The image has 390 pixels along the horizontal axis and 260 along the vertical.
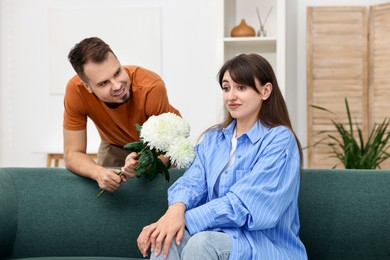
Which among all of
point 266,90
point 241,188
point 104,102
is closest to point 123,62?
point 104,102

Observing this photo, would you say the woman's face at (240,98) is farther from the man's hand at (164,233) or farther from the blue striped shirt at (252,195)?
→ the man's hand at (164,233)

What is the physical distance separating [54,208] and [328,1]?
3.86 m

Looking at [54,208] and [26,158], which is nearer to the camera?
[54,208]

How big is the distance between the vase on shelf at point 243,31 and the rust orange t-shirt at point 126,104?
244cm

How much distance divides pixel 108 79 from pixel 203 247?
3.26ft

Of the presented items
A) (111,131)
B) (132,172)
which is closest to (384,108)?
(111,131)

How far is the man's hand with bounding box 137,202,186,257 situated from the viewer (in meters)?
2.01

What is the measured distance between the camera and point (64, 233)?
8.75 ft

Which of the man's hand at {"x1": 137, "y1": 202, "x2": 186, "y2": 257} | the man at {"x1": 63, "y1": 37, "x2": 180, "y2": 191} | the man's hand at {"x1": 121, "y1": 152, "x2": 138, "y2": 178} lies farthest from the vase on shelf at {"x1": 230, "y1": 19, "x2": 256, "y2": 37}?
the man's hand at {"x1": 137, "y1": 202, "x2": 186, "y2": 257}

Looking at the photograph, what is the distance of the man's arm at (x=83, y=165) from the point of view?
2527 millimetres

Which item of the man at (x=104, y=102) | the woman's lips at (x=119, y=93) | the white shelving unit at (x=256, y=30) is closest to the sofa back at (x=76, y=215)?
the man at (x=104, y=102)

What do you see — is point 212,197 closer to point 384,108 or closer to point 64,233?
point 64,233

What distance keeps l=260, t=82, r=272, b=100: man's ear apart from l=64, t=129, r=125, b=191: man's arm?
2.22 feet

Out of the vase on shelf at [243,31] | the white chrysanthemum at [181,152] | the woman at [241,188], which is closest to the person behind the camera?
the woman at [241,188]
